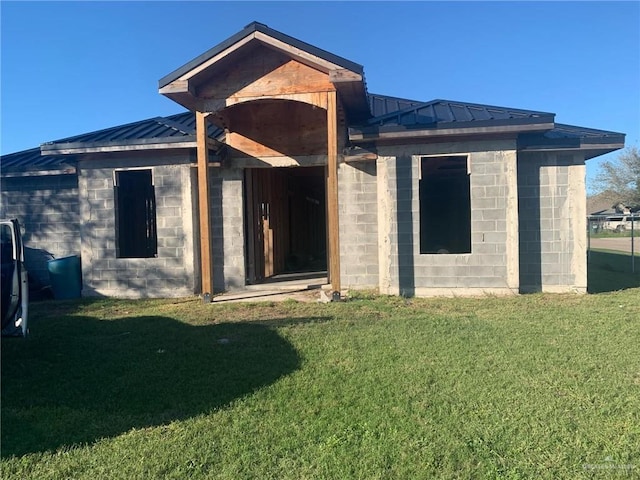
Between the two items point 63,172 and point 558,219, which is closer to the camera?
point 558,219

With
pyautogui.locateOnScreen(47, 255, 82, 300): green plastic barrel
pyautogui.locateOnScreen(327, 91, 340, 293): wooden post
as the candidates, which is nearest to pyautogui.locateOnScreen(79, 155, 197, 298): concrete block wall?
pyautogui.locateOnScreen(47, 255, 82, 300): green plastic barrel

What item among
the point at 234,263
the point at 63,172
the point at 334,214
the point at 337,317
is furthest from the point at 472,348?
the point at 63,172

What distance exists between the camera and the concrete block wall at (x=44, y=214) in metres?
11.4

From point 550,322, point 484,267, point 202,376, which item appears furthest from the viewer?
point 484,267

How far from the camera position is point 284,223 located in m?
15.3

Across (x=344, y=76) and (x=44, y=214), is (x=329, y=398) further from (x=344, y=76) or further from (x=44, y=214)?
(x=44, y=214)

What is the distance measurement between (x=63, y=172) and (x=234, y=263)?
4412 millimetres

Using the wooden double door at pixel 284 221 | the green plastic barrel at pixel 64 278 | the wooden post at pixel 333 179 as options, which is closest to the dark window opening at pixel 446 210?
the wooden double door at pixel 284 221

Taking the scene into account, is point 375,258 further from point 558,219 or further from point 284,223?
point 284,223

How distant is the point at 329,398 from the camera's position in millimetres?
4270

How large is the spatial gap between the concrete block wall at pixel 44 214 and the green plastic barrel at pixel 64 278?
0.85 metres

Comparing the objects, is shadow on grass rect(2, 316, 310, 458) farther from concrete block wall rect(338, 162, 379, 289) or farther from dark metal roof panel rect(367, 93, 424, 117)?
dark metal roof panel rect(367, 93, 424, 117)

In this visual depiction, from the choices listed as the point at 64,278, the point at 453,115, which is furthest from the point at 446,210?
the point at 64,278

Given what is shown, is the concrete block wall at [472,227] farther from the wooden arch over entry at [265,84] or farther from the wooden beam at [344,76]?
the wooden beam at [344,76]
